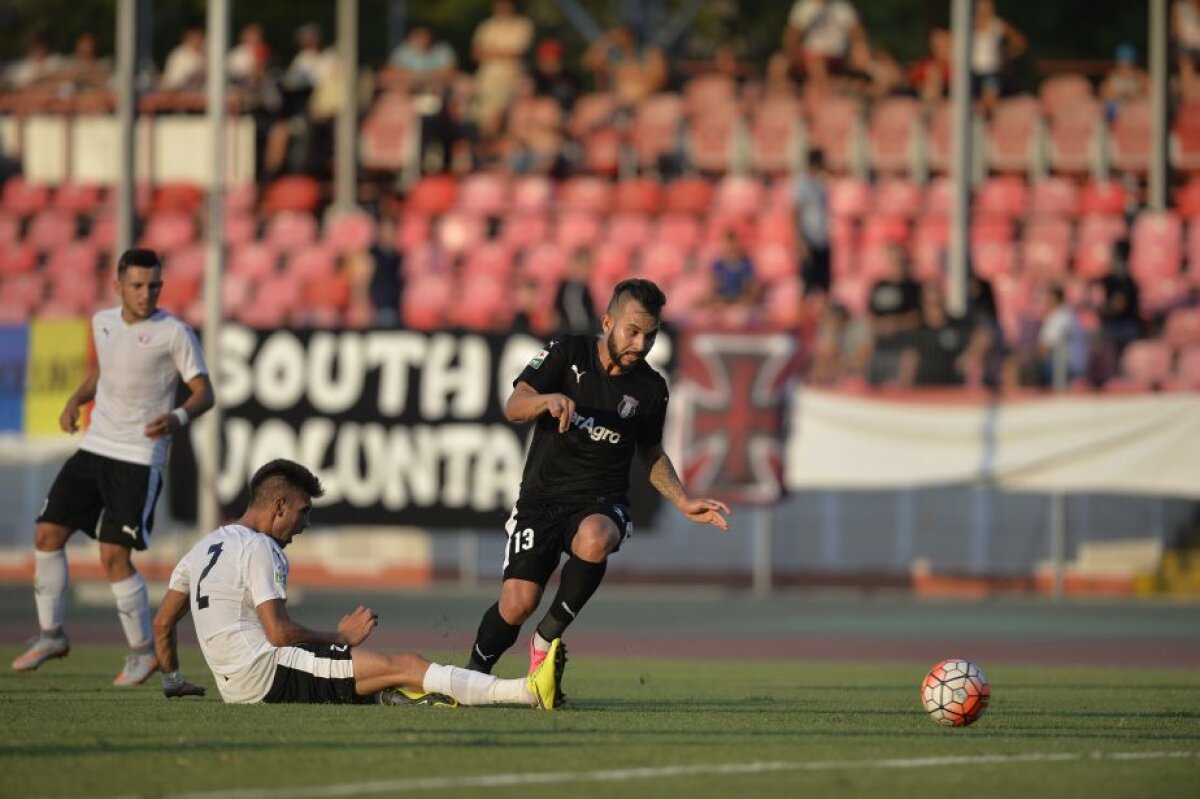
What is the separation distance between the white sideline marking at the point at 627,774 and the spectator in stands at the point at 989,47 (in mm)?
20175

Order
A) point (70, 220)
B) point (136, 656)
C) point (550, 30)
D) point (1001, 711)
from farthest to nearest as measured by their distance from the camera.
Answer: point (550, 30) < point (70, 220) < point (136, 656) < point (1001, 711)

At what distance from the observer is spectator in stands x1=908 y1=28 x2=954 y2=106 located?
29.3 metres

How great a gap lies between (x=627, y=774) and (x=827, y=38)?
23.1m

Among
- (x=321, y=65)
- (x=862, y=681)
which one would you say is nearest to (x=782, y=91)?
(x=321, y=65)

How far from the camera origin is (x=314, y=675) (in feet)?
31.9

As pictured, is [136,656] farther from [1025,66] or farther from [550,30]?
[550,30]

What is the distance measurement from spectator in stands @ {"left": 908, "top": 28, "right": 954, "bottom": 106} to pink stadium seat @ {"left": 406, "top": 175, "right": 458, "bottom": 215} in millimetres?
6439

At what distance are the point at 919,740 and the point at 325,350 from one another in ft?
43.8

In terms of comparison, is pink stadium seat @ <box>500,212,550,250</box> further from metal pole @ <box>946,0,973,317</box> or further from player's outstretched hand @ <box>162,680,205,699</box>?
player's outstretched hand @ <box>162,680,205,699</box>

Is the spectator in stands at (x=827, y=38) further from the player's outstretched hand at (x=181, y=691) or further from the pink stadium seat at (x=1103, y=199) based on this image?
the player's outstretched hand at (x=181, y=691)

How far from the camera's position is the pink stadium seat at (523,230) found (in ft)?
89.7

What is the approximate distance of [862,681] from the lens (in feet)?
43.8

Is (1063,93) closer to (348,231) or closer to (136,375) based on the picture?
(348,231)

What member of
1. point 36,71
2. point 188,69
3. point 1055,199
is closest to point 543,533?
point 1055,199
